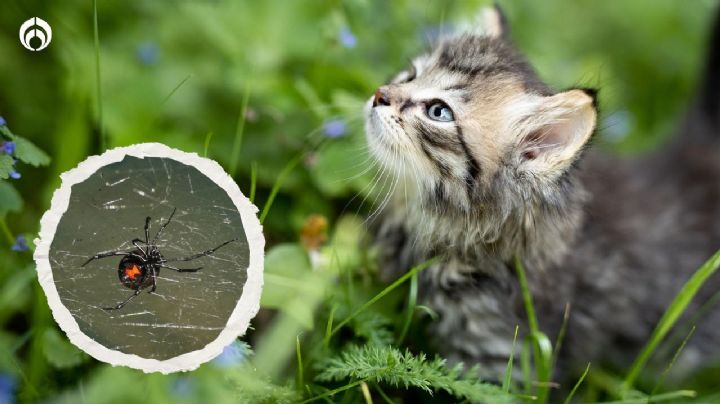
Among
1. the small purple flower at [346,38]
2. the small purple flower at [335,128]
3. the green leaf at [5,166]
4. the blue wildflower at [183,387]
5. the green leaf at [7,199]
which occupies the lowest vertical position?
the blue wildflower at [183,387]

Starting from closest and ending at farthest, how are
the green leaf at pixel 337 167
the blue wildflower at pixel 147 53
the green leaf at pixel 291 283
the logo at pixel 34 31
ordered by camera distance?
the green leaf at pixel 291 283, the logo at pixel 34 31, the green leaf at pixel 337 167, the blue wildflower at pixel 147 53

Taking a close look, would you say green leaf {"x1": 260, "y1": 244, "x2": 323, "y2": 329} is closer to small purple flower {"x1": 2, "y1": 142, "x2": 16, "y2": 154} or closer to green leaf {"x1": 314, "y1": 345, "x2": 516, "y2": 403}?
green leaf {"x1": 314, "y1": 345, "x2": 516, "y2": 403}

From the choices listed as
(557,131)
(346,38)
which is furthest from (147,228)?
(346,38)

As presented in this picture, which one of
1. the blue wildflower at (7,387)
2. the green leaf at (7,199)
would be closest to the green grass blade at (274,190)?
the green leaf at (7,199)

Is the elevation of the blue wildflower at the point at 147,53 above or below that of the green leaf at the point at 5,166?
below

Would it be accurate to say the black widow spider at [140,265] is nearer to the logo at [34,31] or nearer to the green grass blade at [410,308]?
the green grass blade at [410,308]

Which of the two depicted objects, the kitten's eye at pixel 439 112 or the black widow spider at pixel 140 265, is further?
the kitten's eye at pixel 439 112

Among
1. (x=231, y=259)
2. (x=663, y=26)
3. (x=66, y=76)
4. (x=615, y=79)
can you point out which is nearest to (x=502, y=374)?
(x=231, y=259)

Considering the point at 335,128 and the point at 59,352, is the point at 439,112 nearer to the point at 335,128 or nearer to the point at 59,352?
the point at 335,128
